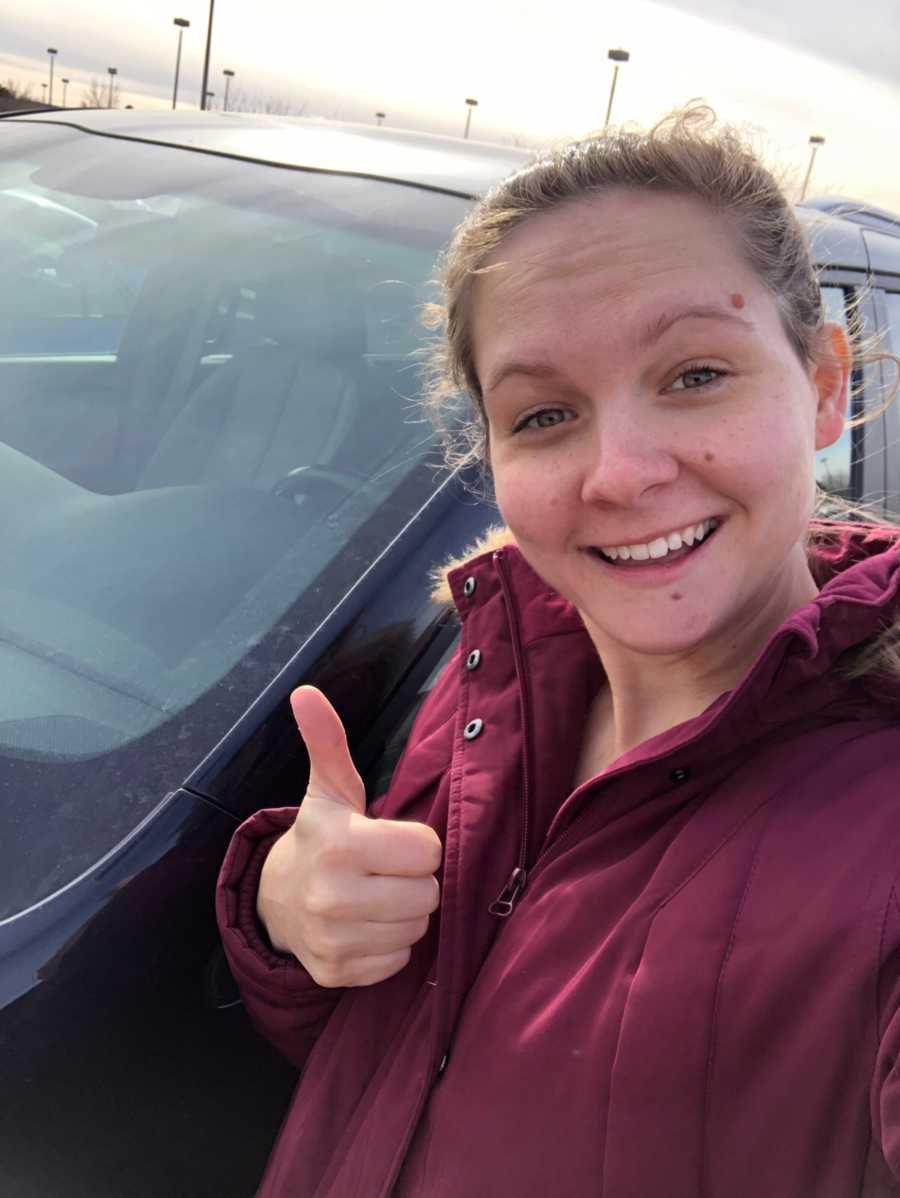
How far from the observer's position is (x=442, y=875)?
46.0 inches

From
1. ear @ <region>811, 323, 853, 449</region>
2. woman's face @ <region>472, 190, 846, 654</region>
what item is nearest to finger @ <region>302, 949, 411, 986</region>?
woman's face @ <region>472, 190, 846, 654</region>

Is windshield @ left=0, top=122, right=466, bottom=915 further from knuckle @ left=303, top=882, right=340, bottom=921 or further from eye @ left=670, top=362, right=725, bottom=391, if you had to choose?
eye @ left=670, top=362, right=725, bottom=391

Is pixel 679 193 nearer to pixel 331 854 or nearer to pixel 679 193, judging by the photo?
pixel 679 193

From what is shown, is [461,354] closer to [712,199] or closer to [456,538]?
[456,538]

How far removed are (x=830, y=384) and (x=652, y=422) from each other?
12.5 inches

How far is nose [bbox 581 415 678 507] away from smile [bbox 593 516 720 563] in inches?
1.9

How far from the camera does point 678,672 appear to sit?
1.20m

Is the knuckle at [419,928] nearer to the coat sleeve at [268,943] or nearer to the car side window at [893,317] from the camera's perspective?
the coat sleeve at [268,943]

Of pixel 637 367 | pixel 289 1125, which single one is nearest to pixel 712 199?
pixel 637 367

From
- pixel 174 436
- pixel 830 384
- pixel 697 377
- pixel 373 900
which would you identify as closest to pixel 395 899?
pixel 373 900

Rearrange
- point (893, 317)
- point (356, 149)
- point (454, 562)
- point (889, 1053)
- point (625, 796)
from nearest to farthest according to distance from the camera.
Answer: point (889, 1053) → point (625, 796) → point (454, 562) → point (356, 149) → point (893, 317)

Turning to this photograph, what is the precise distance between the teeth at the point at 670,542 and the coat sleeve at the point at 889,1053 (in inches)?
16.4

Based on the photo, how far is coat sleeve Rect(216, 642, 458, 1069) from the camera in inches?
45.6

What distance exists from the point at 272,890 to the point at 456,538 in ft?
1.77
